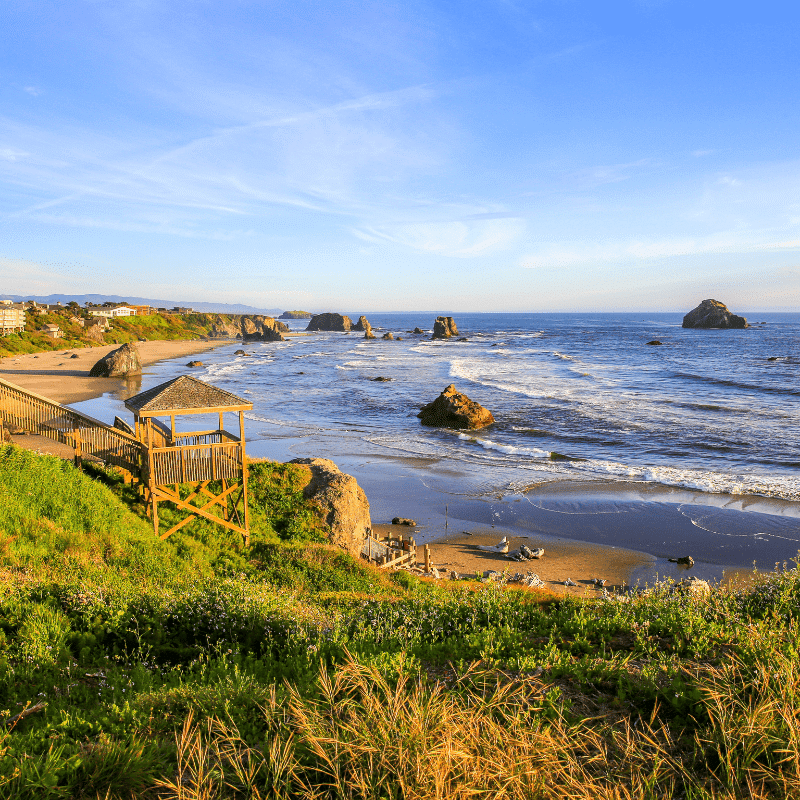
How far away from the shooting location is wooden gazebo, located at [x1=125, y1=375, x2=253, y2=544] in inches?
524

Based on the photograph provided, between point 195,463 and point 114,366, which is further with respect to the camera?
point 114,366

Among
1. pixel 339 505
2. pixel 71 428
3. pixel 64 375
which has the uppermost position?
pixel 71 428

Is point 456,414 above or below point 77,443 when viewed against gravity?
below

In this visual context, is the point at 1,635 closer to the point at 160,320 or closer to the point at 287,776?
the point at 287,776

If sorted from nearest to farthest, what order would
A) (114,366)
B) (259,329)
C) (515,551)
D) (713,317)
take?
(515,551) < (114,366) < (259,329) < (713,317)

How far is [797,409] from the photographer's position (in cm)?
3866

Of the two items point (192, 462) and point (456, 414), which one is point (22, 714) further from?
point (456, 414)

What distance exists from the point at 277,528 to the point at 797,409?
130 ft

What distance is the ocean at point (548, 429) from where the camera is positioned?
76.5 ft

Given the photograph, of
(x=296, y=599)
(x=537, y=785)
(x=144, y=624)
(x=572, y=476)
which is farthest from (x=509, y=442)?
(x=537, y=785)

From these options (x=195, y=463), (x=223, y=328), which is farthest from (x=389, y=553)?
(x=223, y=328)

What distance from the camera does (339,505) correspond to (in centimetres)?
1533

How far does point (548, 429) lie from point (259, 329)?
135017mm

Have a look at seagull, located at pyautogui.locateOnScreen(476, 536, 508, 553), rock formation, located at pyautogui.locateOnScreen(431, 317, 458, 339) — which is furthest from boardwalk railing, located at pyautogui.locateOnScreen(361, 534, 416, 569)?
rock formation, located at pyautogui.locateOnScreen(431, 317, 458, 339)
